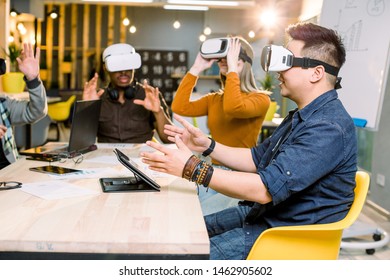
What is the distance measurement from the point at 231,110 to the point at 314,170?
1.27 m

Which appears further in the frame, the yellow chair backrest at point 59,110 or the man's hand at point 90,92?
the yellow chair backrest at point 59,110

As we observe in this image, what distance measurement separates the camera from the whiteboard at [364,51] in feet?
9.44

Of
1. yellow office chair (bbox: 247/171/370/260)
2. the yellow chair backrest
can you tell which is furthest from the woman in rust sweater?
the yellow chair backrest

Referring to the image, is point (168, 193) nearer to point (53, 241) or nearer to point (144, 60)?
point (53, 241)

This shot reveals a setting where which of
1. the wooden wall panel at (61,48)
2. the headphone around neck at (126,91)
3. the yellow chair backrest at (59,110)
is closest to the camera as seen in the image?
the headphone around neck at (126,91)

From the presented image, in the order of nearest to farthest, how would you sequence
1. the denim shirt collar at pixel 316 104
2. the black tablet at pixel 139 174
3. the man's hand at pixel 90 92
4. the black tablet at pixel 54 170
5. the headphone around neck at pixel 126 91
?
the denim shirt collar at pixel 316 104 < the black tablet at pixel 139 174 < the black tablet at pixel 54 170 < the man's hand at pixel 90 92 < the headphone around neck at pixel 126 91

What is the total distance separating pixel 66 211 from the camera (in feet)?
4.75

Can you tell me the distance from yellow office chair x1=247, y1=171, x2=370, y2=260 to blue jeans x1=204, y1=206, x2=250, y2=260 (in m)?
0.16

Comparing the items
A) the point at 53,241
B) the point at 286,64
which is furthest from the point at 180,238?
the point at 286,64

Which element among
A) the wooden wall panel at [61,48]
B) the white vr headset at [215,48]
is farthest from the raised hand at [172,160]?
the wooden wall panel at [61,48]

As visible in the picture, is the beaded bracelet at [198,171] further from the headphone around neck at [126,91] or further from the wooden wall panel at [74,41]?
the wooden wall panel at [74,41]

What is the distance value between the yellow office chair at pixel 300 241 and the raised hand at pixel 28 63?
5.84 feet

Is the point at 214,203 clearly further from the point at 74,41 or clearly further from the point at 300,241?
the point at 74,41

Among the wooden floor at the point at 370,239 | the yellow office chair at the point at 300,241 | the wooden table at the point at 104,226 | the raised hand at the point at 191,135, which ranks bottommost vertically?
the wooden floor at the point at 370,239
